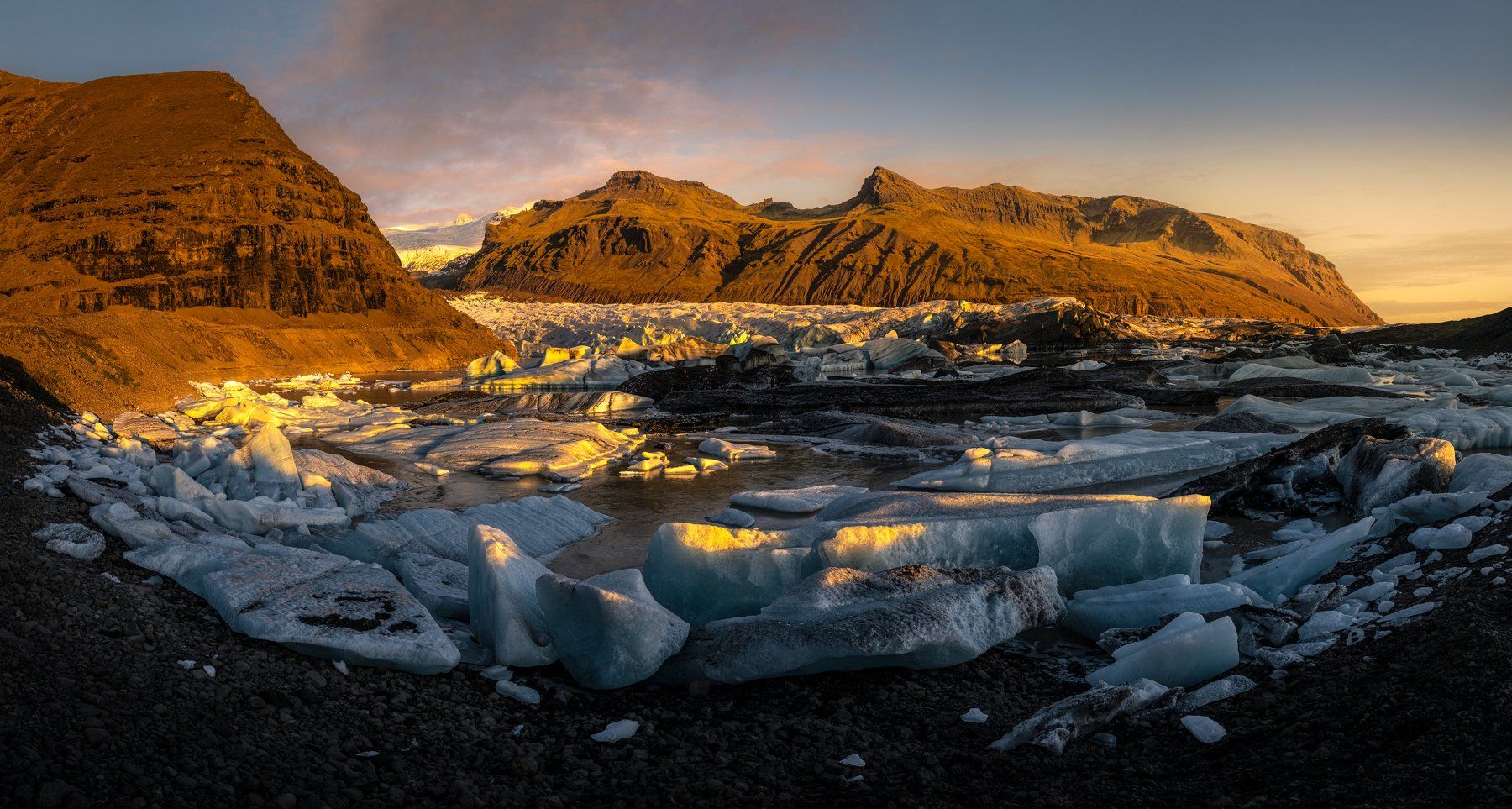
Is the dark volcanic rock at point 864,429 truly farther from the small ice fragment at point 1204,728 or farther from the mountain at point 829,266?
the mountain at point 829,266

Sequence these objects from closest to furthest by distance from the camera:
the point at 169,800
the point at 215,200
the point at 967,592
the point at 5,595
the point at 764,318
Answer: the point at 169,800 → the point at 5,595 → the point at 967,592 → the point at 215,200 → the point at 764,318

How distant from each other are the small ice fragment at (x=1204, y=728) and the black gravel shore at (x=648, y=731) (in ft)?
0.16

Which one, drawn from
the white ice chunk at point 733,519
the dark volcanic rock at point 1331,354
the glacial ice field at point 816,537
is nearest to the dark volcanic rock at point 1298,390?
the glacial ice field at point 816,537

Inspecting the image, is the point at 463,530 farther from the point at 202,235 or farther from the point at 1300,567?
the point at 202,235

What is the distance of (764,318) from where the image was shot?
4562cm

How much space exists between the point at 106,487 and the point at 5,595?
2.60 meters

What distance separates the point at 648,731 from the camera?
3.22m

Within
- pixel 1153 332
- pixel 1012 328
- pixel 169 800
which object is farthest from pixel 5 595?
pixel 1153 332

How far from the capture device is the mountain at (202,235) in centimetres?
3139

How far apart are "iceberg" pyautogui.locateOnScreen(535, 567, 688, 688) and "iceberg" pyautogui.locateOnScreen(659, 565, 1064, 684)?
16 centimetres

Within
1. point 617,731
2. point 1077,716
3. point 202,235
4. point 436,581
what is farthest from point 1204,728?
point 202,235

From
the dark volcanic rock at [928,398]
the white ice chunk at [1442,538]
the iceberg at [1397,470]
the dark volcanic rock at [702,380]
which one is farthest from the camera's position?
the dark volcanic rock at [702,380]

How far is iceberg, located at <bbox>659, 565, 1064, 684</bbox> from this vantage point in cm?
361

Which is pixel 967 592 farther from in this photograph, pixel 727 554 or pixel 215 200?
pixel 215 200
